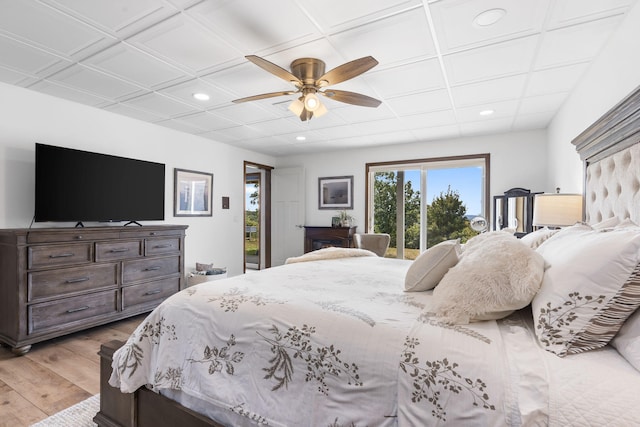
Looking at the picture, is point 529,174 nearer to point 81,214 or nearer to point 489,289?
→ point 489,289

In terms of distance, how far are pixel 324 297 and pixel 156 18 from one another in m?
2.03

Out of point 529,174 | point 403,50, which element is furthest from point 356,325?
point 529,174

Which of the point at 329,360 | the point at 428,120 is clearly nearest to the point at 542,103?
the point at 428,120

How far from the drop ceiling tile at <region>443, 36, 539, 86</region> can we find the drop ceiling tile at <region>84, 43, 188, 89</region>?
234 centimetres

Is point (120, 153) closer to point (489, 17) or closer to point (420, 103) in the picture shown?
point (420, 103)

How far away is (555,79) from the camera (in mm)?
2779

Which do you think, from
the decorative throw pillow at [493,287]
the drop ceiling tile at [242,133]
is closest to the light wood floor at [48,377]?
the decorative throw pillow at [493,287]

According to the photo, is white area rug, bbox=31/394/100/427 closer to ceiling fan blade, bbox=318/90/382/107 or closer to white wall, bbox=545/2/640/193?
ceiling fan blade, bbox=318/90/382/107

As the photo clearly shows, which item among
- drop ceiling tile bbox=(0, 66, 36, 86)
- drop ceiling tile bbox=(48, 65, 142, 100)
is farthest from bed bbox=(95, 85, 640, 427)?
drop ceiling tile bbox=(0, 66, 36, 86)

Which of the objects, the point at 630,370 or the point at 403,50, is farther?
the point at 403,50

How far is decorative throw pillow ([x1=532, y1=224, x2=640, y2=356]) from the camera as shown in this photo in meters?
0.89

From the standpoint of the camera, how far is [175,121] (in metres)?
4.07

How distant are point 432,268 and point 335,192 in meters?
4.35

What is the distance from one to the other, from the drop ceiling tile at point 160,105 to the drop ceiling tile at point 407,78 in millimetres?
2126
